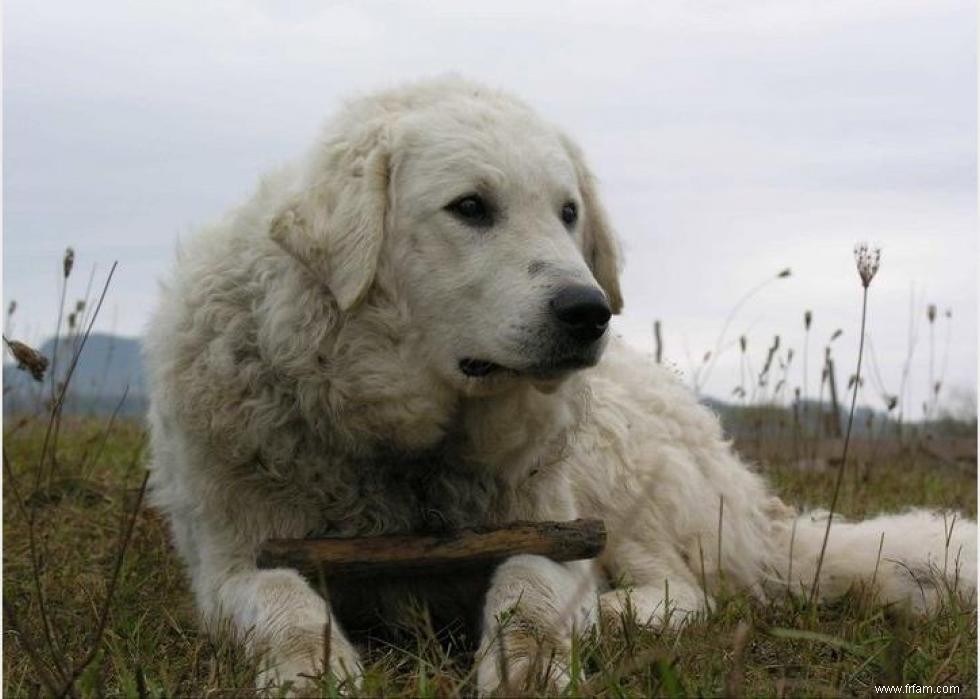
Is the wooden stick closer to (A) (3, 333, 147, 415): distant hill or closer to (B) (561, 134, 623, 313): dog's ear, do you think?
(B) (561, 134, 623, 313): dog's ear

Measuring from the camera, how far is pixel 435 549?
3574mm

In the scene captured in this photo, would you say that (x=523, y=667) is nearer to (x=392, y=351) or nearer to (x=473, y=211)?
(x=392, y=351)

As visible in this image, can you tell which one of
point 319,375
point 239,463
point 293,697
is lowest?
point 293,697

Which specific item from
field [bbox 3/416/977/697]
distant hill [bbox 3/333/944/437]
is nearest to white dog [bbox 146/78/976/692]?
field [bbox 3/416/977/697]

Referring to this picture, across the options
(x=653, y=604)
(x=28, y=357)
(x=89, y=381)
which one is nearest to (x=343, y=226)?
(x=28, y=357)

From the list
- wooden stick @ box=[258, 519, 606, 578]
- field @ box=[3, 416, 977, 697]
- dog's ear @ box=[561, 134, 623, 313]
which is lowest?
field @ box=[3, 416, 977, 697]

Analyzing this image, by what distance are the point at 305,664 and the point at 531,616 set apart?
0.60m

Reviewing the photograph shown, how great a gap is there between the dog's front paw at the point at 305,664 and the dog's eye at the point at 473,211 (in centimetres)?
113

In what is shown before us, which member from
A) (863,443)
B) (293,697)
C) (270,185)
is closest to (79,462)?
(270,185)

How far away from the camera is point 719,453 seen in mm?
5086

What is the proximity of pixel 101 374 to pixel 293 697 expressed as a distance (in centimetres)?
550

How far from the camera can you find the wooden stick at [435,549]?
3.47 m

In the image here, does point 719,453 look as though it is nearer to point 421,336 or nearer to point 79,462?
point 421,336

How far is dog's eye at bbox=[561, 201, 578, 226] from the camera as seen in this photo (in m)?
3.72
